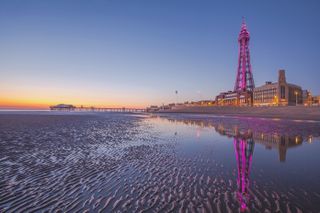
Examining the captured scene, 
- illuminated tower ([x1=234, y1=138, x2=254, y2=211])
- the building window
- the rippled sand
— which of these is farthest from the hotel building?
the rippled sand

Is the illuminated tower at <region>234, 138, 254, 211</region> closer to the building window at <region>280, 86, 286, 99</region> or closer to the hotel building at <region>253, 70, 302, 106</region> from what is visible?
the hotel building at <region>253, 70, 302, 106</region>

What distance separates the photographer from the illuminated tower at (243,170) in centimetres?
627

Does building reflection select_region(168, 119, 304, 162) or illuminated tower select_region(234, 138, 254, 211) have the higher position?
building reflection select_region(168, 119, 304, 162)

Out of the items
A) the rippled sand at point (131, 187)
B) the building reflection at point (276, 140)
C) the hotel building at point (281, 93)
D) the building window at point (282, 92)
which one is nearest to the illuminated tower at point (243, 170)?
the rippled sand at point (131, 187)

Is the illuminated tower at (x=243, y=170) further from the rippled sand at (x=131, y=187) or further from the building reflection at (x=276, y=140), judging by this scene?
the building reflection at (x=276, y=140)

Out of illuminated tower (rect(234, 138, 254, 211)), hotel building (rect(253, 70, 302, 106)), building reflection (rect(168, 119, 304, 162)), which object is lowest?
illuminated tower (rect(234, 138, 254, 211))

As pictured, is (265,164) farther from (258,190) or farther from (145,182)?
(145,182)

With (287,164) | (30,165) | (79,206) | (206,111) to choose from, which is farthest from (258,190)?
(206,111)

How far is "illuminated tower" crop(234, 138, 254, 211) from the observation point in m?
6.27

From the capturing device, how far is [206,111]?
386 feet

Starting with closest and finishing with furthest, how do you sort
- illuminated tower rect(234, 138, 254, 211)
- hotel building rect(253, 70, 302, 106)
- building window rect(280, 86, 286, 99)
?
illuminated tower rect(234, 138, 254, 211) → hotel building rect(253, 70, 302, 106) → building window rect(280, 86, 286, 99)

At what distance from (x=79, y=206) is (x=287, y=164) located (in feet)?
29.9

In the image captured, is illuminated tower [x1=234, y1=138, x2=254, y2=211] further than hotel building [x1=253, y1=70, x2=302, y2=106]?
No

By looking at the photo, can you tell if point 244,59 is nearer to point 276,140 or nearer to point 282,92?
point 282,92
